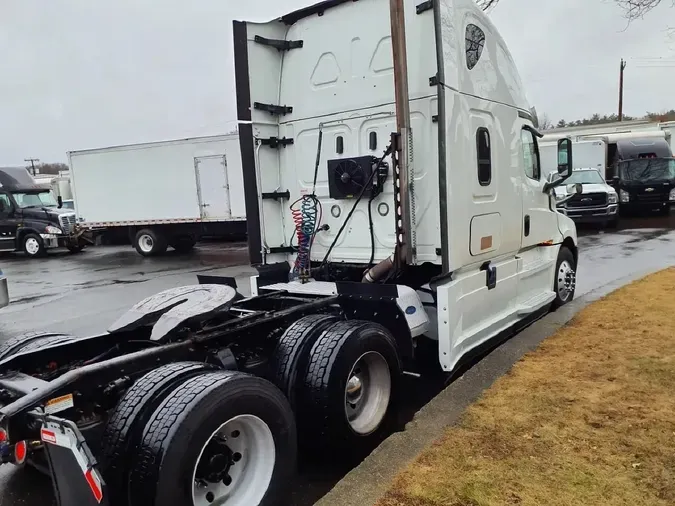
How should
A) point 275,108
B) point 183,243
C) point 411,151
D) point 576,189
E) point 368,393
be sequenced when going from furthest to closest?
point 183,243
point 576,189
point 275,108
point 411,151
point 368,393

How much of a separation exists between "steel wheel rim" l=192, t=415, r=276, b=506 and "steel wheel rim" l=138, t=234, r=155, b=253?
54.7ft

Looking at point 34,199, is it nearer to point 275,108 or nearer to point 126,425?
point 275,108

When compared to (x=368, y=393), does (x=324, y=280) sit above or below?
above

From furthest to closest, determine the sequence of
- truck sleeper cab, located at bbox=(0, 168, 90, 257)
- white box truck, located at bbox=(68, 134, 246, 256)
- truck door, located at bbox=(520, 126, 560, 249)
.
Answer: truck sleeper cab, located at bbox=(0, 168, 90, 257) < white box truck, located at bbox=(68, 134, 246, 256) < truck door, located at bbox=(520, 126, 560, 249)

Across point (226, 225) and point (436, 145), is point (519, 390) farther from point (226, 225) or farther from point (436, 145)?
point (226, 225)

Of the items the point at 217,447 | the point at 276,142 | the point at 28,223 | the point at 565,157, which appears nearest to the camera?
the point at 217,447

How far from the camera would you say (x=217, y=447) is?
2.77 metres

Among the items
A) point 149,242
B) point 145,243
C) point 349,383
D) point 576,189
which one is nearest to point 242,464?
point 349,383

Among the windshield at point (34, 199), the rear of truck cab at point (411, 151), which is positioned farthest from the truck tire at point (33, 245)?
the rear of truck cab at point (411, 151)

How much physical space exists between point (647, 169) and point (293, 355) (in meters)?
21.8

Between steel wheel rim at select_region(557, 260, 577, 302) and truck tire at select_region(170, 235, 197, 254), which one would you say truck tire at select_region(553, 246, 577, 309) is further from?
truck tire at select_region(170, 235, 197, 254)

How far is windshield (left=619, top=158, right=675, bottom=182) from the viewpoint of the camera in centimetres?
2100

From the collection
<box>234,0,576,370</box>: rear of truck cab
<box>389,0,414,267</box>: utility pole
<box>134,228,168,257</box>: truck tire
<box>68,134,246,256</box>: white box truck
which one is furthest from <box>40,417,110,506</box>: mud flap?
<box>134,228,168,257</box>: truck tire

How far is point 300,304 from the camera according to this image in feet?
14.2
